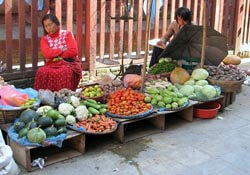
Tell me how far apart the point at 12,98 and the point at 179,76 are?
2.54m

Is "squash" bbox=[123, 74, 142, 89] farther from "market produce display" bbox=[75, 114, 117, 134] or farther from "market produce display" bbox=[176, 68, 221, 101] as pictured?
"market produce display" bbox=[75, 114, 117, 134]

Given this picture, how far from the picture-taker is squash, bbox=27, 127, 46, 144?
12.0ft

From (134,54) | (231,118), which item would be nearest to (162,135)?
(231,118)

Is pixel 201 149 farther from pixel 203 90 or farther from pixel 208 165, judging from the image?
pixel 203 90

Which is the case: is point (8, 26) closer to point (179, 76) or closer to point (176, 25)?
point (179, 76)

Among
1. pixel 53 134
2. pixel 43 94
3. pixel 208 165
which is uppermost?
pixel 43 94

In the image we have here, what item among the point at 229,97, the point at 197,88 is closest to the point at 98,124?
the point at 197,88

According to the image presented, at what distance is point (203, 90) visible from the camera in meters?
5.33

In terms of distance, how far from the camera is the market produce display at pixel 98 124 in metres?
4.11

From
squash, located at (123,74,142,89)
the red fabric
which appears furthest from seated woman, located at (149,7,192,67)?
the red fabric

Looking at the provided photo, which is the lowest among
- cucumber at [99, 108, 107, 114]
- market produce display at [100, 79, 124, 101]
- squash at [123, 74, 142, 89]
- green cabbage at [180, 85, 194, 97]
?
cucumber at [99, 108, 107, 114]

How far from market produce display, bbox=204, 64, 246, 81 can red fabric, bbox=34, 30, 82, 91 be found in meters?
1.98

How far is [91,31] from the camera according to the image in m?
6.64

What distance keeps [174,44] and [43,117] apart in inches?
112
